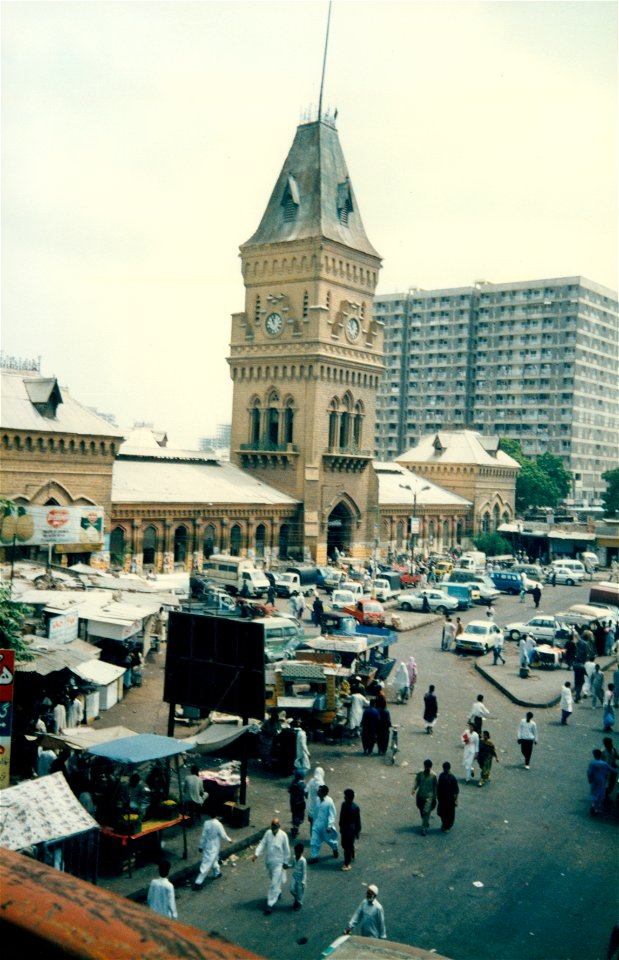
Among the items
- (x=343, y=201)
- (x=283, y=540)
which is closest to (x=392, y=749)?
(x=283, y=540)

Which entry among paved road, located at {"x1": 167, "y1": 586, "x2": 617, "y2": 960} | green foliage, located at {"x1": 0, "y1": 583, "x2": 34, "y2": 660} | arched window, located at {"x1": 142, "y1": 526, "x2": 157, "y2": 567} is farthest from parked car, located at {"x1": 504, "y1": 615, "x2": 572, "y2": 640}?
green foliage, located at {"x1": 0, "y1": 583, "x2": 34, "y2": 660}

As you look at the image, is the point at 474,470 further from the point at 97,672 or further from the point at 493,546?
the point at 97,672

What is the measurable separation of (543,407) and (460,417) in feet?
38.2

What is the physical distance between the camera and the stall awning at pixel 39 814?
10.4 metres

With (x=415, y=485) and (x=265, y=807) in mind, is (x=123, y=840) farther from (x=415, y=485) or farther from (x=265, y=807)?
(x=415, y=485)

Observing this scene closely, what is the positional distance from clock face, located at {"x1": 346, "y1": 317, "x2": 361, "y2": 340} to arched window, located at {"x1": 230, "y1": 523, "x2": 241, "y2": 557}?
15.9 metres

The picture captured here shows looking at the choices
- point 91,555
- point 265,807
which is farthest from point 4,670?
point 91,555

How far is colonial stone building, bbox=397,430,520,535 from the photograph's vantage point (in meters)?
72.2

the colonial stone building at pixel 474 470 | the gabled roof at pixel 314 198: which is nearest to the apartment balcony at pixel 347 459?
the gabled roof at pixel 314 198

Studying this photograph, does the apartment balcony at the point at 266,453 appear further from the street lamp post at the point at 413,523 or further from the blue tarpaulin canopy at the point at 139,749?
the blue tarpaulin canopy at the point at 139,749

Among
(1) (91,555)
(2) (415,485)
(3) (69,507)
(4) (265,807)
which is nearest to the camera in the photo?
(4) (265,807)

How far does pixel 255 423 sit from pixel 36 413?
1988cm

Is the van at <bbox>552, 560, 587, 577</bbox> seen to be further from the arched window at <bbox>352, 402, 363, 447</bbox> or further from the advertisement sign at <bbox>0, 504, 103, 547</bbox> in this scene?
the advertisement sign at <bbox>0, 504, 103, 547</bbox>

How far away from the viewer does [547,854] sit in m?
14.1
